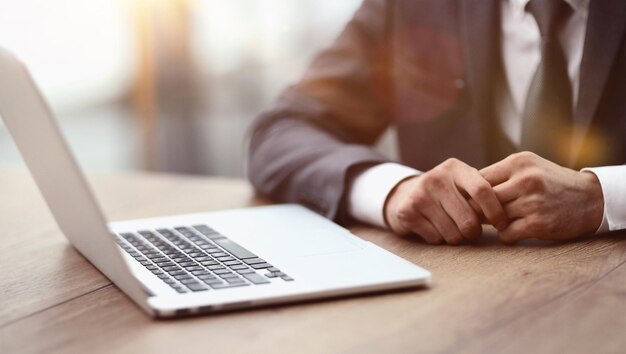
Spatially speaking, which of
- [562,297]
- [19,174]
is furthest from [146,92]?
[562,297]

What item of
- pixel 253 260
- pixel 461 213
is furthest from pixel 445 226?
pixel 253 260

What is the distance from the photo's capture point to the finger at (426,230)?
0.99 metres

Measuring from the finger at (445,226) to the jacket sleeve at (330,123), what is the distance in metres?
0.20

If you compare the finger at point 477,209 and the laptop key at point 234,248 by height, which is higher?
the finger at point 477,209

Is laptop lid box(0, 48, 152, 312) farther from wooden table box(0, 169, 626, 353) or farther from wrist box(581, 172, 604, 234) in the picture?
wrist box(581, 172, 604, 234)

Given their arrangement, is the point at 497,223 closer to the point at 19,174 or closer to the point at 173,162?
the point at 19,174

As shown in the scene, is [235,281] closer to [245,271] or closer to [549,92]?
[245,271]

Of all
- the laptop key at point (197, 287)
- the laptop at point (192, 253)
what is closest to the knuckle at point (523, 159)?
the laptop at point (192, 253)

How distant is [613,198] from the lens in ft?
3.23

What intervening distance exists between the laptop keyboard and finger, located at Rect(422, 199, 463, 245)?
23cm

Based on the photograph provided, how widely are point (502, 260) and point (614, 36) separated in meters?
0.47

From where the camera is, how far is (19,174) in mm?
1577

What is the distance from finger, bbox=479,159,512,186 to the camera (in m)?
0.99

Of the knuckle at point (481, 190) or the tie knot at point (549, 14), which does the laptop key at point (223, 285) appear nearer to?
the knuckle at point (481, 190)
